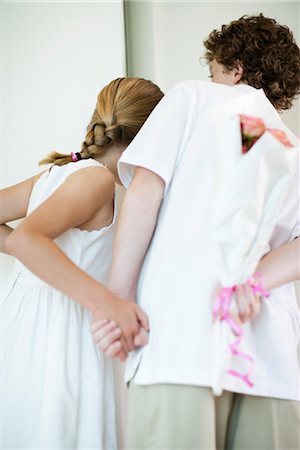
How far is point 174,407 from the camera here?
781 mm

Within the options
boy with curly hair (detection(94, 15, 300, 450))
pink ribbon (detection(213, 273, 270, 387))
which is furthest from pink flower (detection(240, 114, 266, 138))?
pink ribbon (detection(213, 273, 270, 387))

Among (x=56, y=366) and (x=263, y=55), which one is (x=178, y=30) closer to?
(x=263, y=55)

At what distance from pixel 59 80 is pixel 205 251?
81 centimetres

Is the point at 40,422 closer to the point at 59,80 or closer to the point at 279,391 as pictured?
the point at 279,391

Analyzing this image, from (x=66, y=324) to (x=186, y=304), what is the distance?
0.32m

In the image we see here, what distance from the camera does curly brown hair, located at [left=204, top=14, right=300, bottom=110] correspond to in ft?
3.73

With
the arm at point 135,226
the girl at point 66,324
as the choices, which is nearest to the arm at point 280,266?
the arm at point 135,226

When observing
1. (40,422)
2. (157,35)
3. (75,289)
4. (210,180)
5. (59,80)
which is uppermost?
(157,35)

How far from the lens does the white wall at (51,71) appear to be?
4.55ft

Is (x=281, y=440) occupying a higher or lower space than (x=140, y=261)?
lower

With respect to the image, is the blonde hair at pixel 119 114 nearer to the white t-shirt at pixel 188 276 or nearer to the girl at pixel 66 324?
the girl at pixel 66 324

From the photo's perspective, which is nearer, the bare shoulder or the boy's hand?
the boy's hand

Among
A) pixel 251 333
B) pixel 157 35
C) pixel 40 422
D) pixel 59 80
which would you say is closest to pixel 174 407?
pixel 251 333

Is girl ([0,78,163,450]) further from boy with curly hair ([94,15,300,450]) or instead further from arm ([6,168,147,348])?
boy with curly hair ([94,15,300,450])
